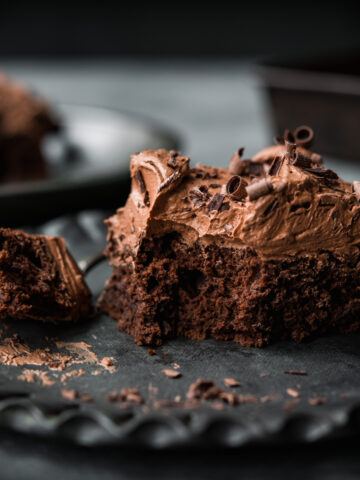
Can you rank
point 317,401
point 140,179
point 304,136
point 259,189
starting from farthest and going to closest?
point 304,136, point 140,179, point 259,189, point 317,401

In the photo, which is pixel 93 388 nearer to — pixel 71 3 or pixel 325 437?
pixel 325 437

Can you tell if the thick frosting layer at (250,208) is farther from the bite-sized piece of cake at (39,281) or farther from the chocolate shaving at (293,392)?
the chocolate shaving at (293,392)

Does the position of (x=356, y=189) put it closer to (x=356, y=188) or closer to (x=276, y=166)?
(x=356, y=188)

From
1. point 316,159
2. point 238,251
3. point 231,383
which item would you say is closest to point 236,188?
point 238,251

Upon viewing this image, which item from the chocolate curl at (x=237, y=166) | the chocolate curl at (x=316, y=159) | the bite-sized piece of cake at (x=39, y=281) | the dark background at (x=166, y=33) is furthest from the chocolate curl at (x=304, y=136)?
the dark background at (x=166, y=33)

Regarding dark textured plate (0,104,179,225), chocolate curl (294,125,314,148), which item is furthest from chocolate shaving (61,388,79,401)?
dark textured plate (0,104,179,225)

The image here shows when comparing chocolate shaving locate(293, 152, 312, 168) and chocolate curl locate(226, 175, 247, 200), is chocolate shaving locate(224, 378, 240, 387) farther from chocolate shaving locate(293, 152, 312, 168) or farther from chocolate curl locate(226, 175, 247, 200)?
chocolate shaving locate(293, 152, 312, 168)
